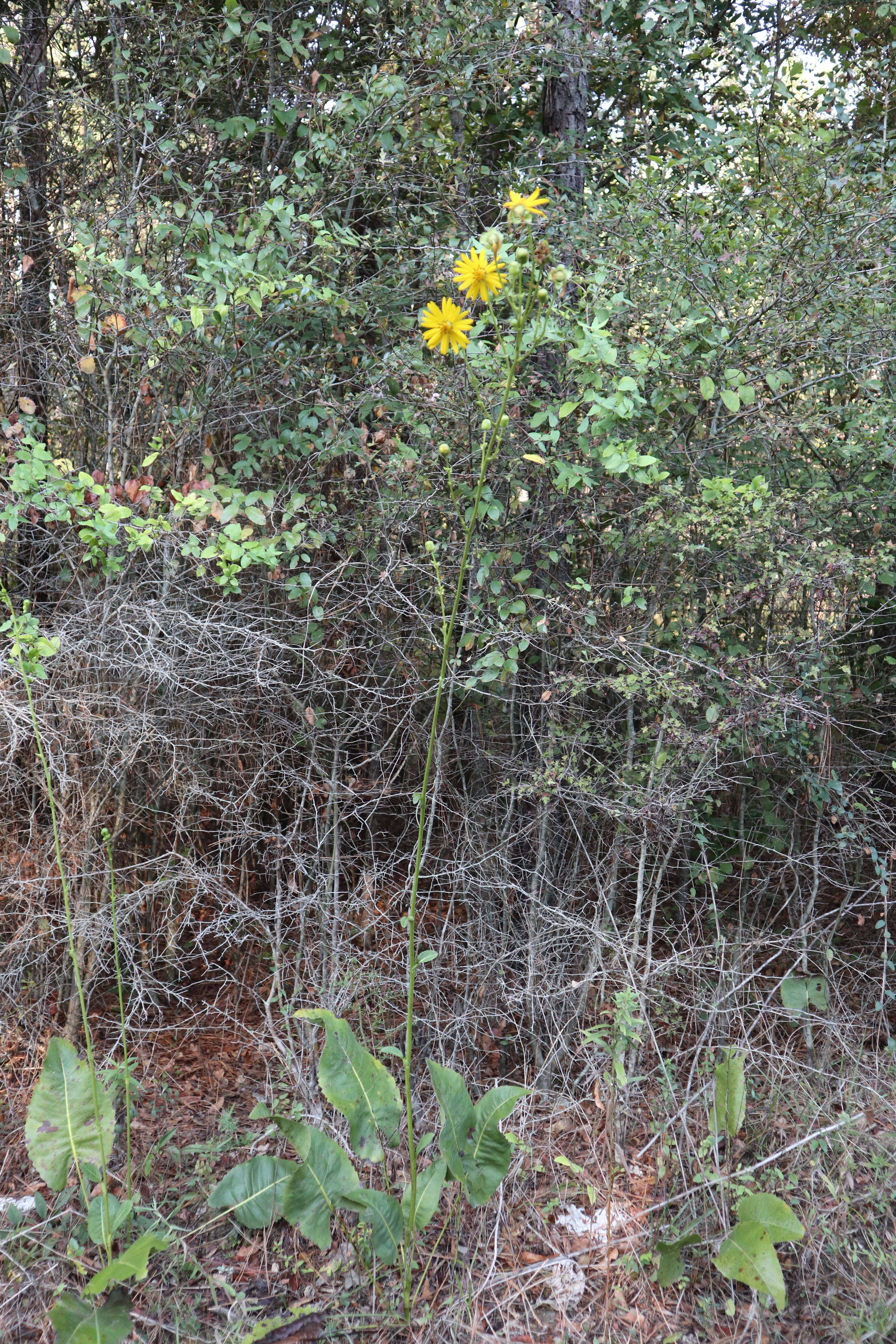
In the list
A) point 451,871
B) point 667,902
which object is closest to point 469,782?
point 451,871

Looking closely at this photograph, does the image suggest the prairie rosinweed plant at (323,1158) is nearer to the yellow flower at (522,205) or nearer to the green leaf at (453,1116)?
the green leaf at (453,1116)

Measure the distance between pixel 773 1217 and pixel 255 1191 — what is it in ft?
4.55

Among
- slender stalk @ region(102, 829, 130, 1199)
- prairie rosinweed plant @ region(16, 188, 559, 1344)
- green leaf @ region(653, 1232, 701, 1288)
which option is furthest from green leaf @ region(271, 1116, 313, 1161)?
green leaf @ region(653, 1232, 701, 1288)

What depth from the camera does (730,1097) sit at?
266cm

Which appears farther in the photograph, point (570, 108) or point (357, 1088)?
point (570, 108)

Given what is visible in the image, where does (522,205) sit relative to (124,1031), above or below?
above

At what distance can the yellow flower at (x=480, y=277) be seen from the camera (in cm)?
179

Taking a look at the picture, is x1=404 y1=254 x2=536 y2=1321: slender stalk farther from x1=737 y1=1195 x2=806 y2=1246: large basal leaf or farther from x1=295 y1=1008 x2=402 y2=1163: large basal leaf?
x1=737 y1=1195 x2=806 y2=1246: large basal leaf

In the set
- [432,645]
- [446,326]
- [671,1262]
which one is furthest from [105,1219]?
[446,326]

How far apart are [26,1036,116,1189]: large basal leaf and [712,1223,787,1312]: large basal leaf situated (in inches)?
64.7

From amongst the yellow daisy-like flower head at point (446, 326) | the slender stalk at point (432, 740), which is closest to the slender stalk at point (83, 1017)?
the slender stalk at point (432, 740)

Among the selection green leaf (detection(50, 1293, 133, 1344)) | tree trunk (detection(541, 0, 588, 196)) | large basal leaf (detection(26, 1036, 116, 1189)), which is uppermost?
tree trunk (detection(541, 0, 588, 196))

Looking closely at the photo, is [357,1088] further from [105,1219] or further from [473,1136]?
[105,1219]

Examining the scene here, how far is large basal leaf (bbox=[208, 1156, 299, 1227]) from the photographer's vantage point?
2443 millimetres
